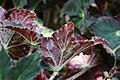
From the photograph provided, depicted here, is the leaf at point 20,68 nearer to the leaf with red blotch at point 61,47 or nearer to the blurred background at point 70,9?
the leaf with red blotch at point 61,47

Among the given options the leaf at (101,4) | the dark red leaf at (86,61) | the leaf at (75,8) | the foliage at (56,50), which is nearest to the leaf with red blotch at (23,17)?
the foliage at (56,50)

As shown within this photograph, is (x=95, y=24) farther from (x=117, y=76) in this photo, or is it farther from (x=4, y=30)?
(x=4, y=30)

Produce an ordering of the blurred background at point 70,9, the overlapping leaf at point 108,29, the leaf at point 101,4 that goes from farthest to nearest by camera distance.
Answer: the leaf at point 101,4
the blurred background at point 70,9
the overlapping leaf at point 108,29

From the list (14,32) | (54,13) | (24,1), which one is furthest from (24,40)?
(54,13)

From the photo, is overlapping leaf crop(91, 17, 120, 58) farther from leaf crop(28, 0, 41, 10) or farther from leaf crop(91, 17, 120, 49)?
leaf crop(28, 0, 41, 10)

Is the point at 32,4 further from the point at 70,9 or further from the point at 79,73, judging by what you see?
the point at 79,73
